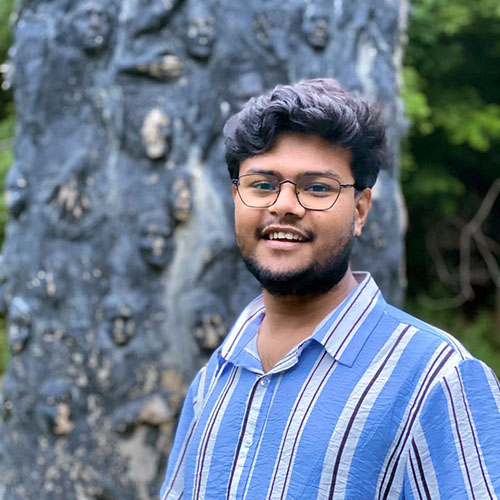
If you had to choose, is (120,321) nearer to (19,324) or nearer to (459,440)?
(19,324)

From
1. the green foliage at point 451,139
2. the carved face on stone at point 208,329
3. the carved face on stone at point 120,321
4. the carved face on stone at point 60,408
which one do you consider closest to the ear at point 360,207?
the carved face on stone at point 208,329

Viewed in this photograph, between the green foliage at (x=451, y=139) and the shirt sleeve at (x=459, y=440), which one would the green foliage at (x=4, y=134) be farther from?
the shirt sleeve at (x=459, y=440)

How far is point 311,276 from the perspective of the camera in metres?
1.41

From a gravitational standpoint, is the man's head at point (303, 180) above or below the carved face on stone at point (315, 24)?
below

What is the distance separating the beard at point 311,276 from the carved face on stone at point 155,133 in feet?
4.78

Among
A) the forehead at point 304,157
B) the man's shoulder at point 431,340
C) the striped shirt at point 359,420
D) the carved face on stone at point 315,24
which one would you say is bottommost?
the striped shirt at point 359,420

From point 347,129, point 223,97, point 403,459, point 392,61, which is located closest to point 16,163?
point 223,97

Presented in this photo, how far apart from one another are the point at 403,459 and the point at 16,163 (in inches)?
88.7

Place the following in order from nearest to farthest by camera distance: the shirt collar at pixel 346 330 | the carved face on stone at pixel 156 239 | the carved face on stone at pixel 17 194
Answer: the shirt collar at pixel 346 330 < the carved face on stone at pixel 156 239 < the carved face on stone at pixel 17 194

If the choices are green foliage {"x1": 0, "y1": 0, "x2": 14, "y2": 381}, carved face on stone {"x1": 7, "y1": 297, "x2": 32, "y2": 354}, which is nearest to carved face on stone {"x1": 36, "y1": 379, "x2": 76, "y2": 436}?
carved face on stone {"x1": 7, "y1": 297, "x2": 32, "y2": 354}

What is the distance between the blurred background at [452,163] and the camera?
7414mm

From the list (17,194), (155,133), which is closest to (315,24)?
(155,133)

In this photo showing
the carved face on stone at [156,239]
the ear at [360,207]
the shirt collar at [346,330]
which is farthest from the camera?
the carved face on stone at [156,239]

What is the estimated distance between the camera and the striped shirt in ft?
4.03
